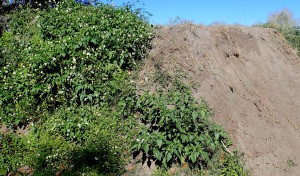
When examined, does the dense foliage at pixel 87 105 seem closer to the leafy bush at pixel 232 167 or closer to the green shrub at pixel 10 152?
the green shrub at pixel 10 152

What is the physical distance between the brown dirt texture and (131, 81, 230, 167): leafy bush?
73 centimetres

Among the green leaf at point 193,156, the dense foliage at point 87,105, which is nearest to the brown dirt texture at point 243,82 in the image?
the dense foliage at point 87,105

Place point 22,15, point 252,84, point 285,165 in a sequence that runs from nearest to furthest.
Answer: point 285,165 < point 252,84 < point 22,15

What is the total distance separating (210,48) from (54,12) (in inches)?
159

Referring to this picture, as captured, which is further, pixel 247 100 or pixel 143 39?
pixel 143 39

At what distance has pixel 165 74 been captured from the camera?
674cm

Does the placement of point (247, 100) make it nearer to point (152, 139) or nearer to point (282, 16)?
point (152, 139)

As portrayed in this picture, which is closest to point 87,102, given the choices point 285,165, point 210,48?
point 210,48

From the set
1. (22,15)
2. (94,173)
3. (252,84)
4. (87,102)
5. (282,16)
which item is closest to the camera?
(94,173)

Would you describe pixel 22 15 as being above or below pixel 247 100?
above

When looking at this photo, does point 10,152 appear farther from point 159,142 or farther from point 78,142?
point 159,142

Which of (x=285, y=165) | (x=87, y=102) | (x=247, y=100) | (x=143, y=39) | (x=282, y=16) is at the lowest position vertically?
(x=285, y=165)

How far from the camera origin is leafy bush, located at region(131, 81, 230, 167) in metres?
4.96

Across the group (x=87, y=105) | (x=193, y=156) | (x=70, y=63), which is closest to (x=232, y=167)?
(x=193, y=156)
